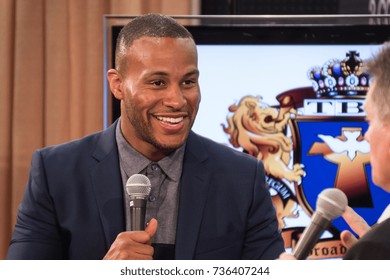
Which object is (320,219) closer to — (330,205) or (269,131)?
(330,205)

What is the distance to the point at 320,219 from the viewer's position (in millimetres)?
987

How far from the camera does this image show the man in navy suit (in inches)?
49.8

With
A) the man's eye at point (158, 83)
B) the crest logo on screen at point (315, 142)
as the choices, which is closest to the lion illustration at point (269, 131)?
the crest logo on screen at point (315, 142)

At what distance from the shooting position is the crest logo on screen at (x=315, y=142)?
5.94ft

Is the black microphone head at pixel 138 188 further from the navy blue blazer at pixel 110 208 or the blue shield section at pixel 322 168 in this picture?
the blue shield section at pixel 322 168

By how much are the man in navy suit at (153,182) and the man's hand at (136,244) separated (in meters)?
0.15

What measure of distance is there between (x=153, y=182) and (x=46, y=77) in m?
1.07

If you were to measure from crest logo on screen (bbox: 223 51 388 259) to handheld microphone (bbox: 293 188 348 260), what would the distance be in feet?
2.64

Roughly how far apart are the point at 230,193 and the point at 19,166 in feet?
3.67

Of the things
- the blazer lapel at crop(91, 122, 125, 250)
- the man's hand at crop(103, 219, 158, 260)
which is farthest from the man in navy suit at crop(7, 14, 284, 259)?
the man's hand at crop(103, 219, 158, 260)

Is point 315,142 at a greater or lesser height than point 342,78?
lesser

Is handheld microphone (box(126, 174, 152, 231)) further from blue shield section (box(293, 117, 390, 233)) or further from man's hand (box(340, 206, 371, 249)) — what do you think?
blue shield section (box(293, 117, 390, 233))

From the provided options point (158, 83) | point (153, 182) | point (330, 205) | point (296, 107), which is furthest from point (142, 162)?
point (296, 107)

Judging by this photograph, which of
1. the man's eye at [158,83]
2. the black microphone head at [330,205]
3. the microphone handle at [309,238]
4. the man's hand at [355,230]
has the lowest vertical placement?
the man's hand at [355,230]
